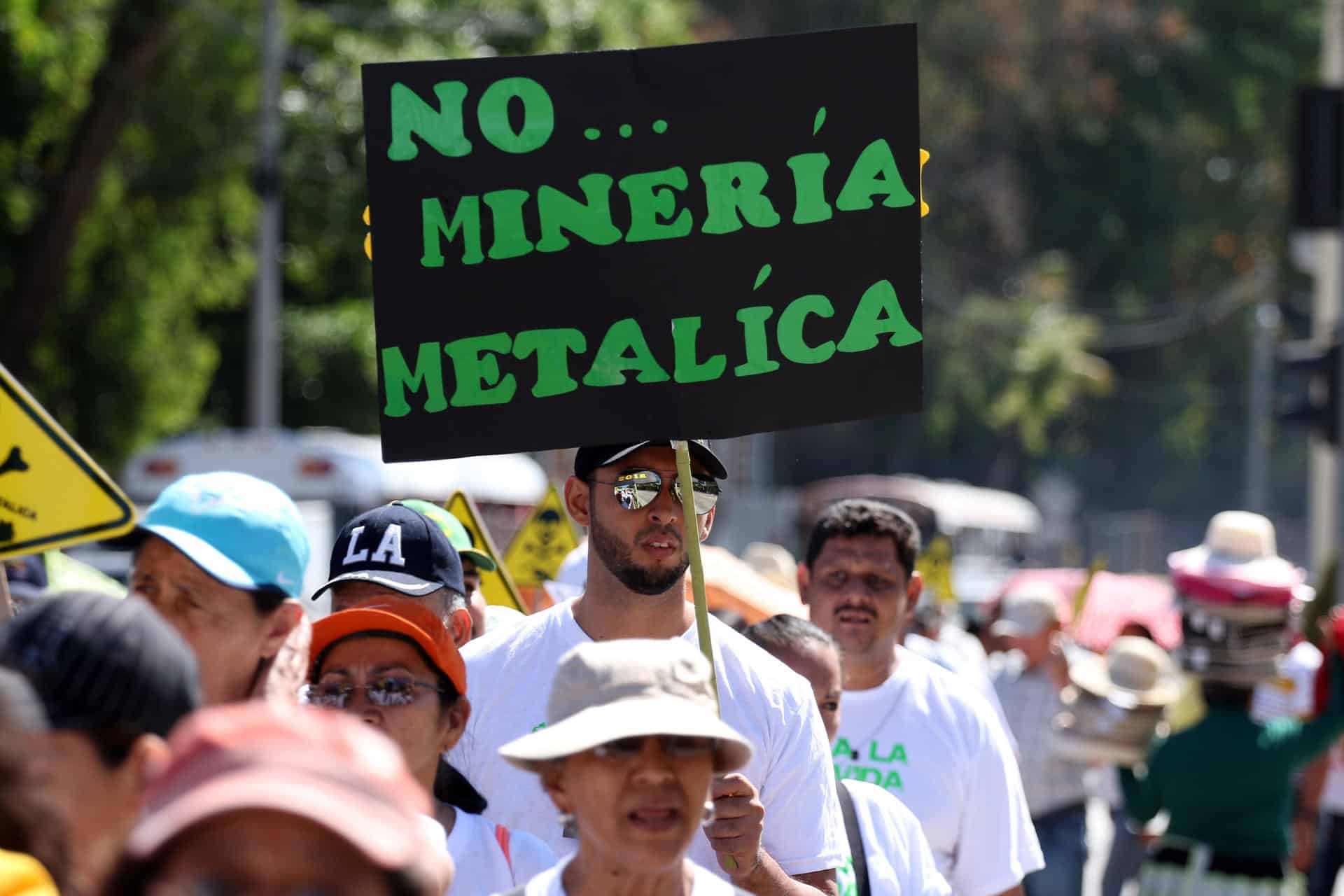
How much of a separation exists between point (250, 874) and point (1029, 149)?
4826 centimetres

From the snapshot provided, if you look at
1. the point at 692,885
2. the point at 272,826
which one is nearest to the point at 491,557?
the point at 692,885

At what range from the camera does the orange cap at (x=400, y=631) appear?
3.99m

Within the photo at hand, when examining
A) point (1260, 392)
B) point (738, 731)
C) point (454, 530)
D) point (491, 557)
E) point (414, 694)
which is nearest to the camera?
point (414, 694)

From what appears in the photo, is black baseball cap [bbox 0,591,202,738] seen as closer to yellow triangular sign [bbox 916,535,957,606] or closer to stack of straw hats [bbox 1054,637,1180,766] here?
stack of straw hats [bbox 1054,637,1180,766]

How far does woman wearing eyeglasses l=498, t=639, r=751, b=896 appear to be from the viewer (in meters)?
3.21

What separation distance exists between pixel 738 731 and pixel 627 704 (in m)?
1.05

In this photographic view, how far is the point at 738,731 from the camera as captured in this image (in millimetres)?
4254

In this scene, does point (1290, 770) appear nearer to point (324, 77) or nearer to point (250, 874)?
point (250, 874)

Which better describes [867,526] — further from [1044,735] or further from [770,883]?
[1044,735]

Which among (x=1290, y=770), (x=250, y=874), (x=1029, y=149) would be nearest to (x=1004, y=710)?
(x=1290, y=770)

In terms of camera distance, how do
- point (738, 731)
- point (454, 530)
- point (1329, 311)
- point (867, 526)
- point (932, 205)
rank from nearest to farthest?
point (738, 731), point (454, 530), point (867, 526), point (1329, 311), point (932, 205)

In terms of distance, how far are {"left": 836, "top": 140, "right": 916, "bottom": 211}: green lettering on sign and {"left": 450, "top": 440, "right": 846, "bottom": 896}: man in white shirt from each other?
63 centimetres

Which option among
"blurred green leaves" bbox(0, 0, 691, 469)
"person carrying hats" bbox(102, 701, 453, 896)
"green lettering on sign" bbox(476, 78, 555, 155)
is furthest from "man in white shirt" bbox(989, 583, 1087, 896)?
"blurred green leaves" bbox(0, 0, 691, 469)

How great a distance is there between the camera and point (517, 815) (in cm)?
433
